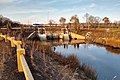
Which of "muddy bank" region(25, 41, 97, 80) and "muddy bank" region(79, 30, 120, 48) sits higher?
"muddy bank" region(25, 41, 97, 80)

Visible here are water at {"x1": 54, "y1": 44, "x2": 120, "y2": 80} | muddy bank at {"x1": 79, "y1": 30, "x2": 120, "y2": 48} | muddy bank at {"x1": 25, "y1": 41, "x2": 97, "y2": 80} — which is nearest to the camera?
muddy bank at {"x1": 25, "y1": 41, "x2": 97, "y2": 80}

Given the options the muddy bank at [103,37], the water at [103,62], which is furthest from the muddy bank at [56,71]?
the muddy bank at [103,37]

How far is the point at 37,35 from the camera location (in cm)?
4478

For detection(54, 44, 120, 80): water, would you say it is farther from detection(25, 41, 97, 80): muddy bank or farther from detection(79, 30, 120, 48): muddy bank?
detection(79, 30, 120, 48): muddy bank

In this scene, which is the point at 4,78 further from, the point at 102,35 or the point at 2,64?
the point at 102,35

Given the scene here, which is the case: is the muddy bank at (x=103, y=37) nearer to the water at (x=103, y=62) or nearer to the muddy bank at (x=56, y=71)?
the water at (x=103, y=62)

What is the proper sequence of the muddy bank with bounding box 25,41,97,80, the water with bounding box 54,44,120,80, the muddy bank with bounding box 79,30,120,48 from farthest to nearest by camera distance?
the muddy bank with bounding box 79,30,120,48
the water with bounding box 54,44,120,80
the muddy bank with bounding box 25,41,97,80

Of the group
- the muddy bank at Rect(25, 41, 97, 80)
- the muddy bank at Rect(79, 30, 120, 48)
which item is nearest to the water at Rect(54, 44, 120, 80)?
the muddy bank at Rect(25, 41, 97, 80)

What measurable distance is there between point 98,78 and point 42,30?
39303mm

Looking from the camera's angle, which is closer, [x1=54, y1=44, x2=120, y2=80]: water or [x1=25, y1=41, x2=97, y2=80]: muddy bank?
[x1=25, y1=41, x2=97, y2=80]: muddy bank

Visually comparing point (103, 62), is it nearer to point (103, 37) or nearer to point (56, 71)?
point (56, 71)

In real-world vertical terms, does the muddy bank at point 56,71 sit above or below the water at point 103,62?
above

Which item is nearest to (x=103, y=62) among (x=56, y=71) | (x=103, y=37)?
(x=56, y=71)

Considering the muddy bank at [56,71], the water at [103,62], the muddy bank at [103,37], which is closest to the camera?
the muddy bank at [56,71]
